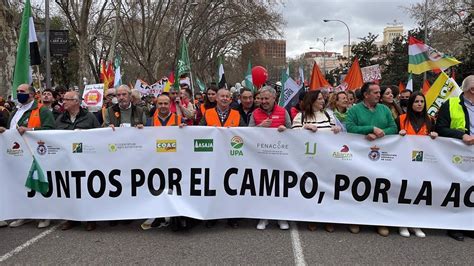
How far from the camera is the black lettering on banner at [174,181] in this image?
5227 millimetres

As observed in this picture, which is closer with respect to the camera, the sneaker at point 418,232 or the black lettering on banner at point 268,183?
the sneaker at point 418,232

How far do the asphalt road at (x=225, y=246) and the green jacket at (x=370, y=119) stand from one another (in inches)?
47.3

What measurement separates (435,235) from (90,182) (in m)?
4.08

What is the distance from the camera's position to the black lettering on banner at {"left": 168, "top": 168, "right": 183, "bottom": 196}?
5.23 meters

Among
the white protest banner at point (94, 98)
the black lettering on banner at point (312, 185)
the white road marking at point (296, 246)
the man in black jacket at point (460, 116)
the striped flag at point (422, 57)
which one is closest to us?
the white road marking at point (296, 246)

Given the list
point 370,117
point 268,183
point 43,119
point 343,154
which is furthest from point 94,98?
point 370,117

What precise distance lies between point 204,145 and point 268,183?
2.91 ft

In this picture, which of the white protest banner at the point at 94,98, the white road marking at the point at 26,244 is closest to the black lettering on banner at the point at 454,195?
the white road marking at the point at 26,244

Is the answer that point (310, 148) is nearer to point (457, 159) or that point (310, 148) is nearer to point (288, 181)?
point (288, 181)

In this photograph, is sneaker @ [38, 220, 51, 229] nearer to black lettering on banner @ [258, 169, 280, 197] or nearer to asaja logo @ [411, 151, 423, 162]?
black lettering on banner @ [258, 169, 280, 197]

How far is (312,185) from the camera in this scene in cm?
518

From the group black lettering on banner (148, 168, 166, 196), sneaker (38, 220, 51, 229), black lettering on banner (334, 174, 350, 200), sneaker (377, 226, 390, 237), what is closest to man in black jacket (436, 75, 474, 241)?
sneaker (377, 226, 390, 237)

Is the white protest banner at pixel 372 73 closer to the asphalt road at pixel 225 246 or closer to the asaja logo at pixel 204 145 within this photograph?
the asphalt road at pixel 225 246

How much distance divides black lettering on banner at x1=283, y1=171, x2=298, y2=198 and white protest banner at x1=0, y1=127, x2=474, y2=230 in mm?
12
